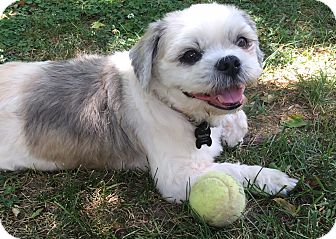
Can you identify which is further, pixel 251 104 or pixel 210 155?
pixel 251 104

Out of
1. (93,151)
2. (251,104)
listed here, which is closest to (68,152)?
(93,151)

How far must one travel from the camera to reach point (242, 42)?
3.33m

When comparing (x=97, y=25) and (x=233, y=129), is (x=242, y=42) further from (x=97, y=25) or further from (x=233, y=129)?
(x=97, y=25)

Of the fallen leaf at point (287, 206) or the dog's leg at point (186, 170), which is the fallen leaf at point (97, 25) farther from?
the fallen leaf at point (287, 206)

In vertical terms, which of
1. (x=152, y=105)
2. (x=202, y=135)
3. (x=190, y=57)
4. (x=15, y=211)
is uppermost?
(x=190, y=57)

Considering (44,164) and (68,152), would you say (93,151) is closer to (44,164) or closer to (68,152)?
(68,152)

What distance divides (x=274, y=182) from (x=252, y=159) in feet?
1.31

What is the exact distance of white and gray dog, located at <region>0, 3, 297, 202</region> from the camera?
314cm

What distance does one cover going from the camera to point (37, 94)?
11.9 ft

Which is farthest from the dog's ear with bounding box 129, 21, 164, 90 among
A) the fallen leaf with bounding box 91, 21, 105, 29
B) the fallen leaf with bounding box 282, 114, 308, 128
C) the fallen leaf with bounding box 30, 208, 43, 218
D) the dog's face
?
the fallen leaf with bounding box 91, 21, 105, 29

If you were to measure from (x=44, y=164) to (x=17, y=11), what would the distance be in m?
2.75

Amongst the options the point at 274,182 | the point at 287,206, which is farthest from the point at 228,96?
the point at 287,206

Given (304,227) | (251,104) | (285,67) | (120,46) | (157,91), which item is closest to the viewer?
(304,227)

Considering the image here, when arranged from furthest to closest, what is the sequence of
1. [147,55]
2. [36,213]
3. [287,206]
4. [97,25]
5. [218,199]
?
[97,25]
[36,213]
[147,55]
[287,206]
[218,199]
